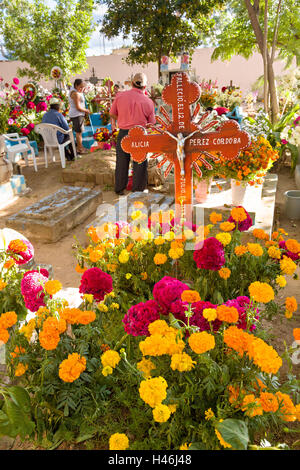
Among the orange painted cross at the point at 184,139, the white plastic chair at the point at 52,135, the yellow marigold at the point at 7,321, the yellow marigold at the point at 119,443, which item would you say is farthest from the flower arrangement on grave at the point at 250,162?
the white plastic chair at the point at 52,135

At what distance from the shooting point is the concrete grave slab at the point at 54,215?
4.13 m

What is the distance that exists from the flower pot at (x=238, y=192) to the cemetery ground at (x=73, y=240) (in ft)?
3.12

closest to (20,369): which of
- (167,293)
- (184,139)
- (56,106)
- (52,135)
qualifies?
(167,293)

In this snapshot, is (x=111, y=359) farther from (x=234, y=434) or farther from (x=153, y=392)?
(x=234, y=434)

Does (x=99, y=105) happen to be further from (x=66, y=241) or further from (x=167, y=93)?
(x=167, y=93)

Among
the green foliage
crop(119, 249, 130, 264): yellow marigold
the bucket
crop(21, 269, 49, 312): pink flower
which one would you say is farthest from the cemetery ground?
the green foliage

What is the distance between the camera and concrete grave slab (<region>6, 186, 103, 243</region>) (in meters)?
4.13

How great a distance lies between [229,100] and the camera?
31.9ft

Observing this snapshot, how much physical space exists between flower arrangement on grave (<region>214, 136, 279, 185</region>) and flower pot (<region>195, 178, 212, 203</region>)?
327mm

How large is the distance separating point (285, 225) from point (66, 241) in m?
2.92

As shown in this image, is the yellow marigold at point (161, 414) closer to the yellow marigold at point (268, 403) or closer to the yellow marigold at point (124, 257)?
the yellow marigold at point (268, 403)

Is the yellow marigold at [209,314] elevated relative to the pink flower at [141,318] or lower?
elevated

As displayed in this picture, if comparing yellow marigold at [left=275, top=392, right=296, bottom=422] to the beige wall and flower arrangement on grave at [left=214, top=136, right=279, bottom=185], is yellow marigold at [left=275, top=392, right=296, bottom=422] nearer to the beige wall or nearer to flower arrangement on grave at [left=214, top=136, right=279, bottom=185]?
flower arrangement on grave at [left=214, top=136, right=279, bottom=185]

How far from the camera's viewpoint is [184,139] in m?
2.32
